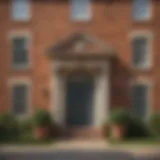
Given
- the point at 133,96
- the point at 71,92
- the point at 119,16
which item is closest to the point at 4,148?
the point at 71,92


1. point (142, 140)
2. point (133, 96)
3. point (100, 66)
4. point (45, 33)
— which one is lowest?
point (142, 140)

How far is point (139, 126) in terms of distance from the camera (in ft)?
37.7

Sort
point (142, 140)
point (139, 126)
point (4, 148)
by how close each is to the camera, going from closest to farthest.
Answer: point (4, 148)
point (142, 140)
point (139, 126)

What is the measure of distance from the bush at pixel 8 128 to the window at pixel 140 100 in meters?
3.07

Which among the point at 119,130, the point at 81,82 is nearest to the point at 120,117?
the point at 119,130

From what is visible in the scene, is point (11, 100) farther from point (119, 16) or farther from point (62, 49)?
point (119, 16)

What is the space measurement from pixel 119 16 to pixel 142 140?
333 cm

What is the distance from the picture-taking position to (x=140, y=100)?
1197 centimetres

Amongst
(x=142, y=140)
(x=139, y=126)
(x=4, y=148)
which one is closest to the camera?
(x=4, y=148)

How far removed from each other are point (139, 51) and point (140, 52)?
37 millimetres

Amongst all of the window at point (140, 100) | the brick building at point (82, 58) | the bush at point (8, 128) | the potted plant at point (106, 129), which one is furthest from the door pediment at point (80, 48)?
the bush at point (8, 128)

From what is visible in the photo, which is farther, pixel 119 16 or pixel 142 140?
pixel 119 16

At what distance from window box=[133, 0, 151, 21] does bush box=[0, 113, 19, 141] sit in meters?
4.19

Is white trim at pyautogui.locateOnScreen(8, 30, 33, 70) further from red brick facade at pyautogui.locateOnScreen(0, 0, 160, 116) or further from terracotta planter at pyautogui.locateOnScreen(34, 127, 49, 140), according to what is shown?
terracotta planter at pyautogui.locateOnScreen(34, 127, 49, 140)
